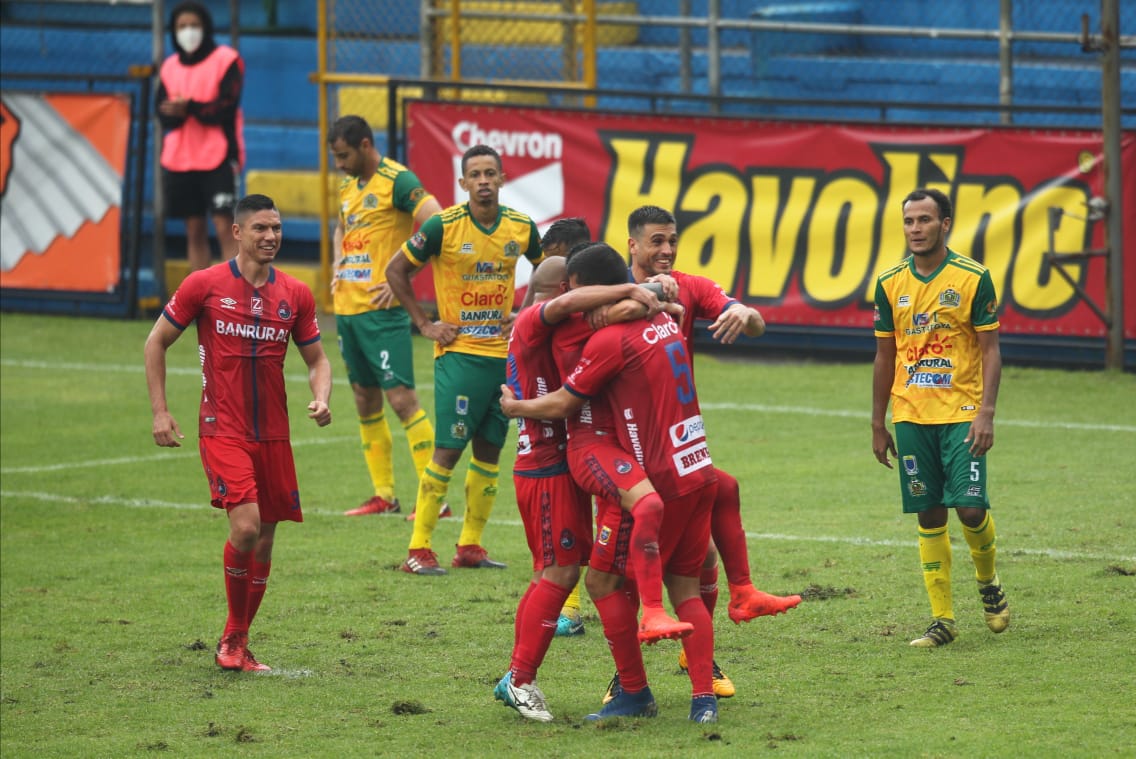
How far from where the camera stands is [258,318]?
27.6 ft

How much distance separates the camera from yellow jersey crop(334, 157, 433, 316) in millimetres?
11906

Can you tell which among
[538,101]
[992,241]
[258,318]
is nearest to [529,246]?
[258,318]

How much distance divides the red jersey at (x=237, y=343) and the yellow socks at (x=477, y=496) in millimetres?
1861

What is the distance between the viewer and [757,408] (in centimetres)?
1525

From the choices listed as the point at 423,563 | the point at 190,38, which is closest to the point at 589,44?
the point at 190,38

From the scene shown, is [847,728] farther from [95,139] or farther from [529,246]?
[95,139]

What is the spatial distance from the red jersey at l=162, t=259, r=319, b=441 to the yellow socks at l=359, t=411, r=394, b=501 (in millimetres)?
3520

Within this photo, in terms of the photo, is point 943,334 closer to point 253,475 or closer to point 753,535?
point 753,535

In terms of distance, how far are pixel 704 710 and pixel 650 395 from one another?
4.12ft

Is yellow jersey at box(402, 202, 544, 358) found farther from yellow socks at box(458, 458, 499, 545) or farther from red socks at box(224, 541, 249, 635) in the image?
red socks at box(224, 541, 249, 635)

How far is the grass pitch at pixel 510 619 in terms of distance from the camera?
275 inches

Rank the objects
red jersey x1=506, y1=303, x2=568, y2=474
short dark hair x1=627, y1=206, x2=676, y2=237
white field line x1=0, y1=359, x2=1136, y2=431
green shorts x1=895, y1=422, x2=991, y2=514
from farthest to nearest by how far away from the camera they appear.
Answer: white field line x1=0, y1=359, x2=1136, y2=431 < green shorts x1=895, y1=422, x2=991, y2=514 < short dark hair x1=627, y1=206, x2=676, y2=237 < red jersey x1=506, y1=303, x2=568, y2=474

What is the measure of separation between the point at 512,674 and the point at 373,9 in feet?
59.2

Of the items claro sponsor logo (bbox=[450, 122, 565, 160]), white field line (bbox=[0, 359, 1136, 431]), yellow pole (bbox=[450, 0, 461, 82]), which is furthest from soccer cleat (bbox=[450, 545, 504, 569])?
yellow pole (bbox=[450, 0, 461, 82])
